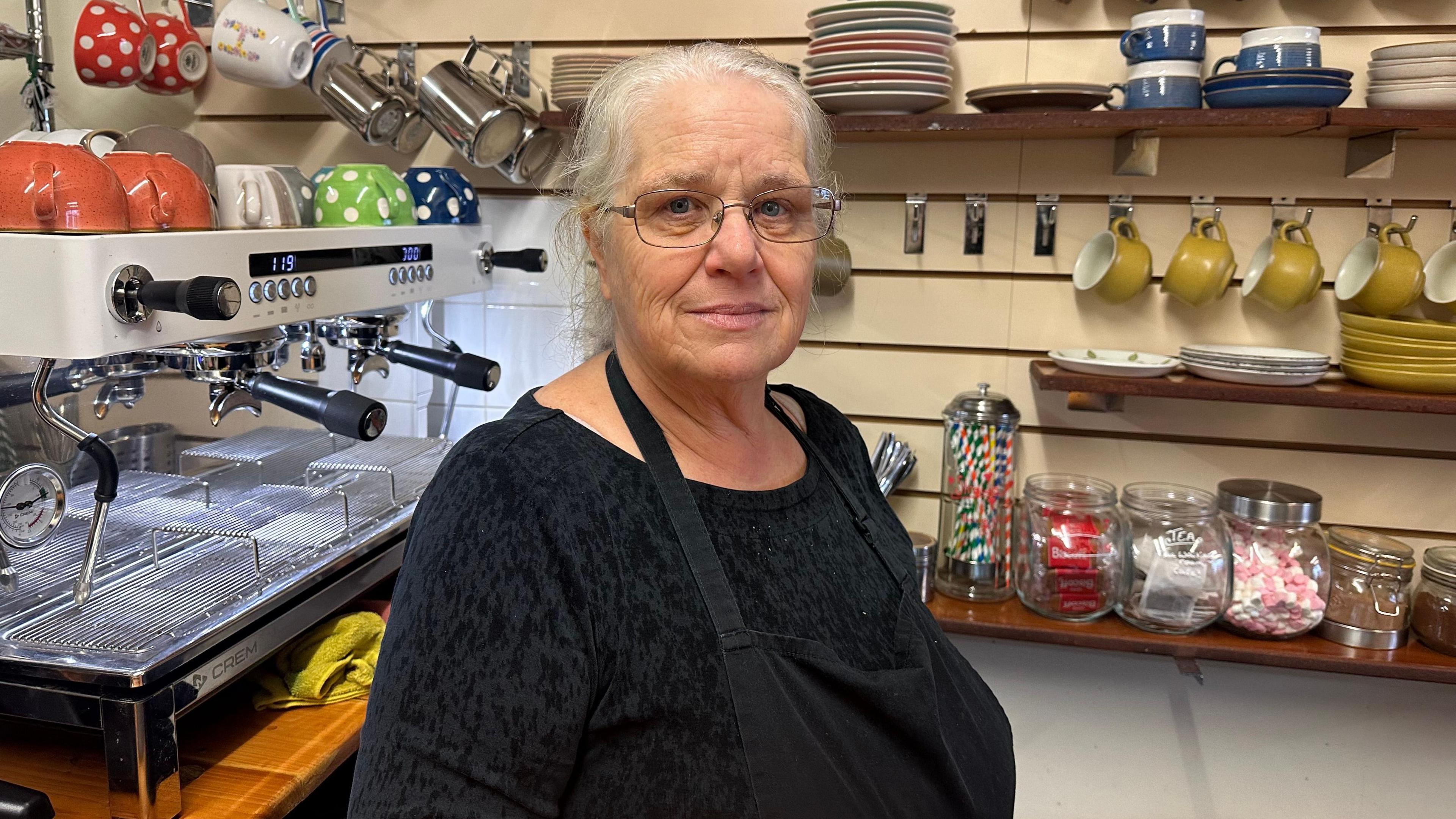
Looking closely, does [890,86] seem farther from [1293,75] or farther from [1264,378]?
[1264,378]

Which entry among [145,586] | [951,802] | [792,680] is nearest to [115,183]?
[145,586]

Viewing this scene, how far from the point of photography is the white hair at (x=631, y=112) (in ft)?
3.33

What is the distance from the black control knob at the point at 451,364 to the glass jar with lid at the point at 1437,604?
165cm

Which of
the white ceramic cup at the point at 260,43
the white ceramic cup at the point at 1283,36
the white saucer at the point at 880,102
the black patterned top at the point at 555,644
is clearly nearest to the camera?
the black patterned top at the point at 555,644

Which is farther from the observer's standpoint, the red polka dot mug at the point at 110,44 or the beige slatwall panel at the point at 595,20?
the beige slatwall panel at the point at 595,20

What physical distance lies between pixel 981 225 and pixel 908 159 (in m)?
0.20

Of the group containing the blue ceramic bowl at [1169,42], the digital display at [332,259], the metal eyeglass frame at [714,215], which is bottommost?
the digital display at [332,259]

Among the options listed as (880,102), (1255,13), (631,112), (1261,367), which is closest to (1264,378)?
(1261,367)

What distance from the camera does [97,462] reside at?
3.73ft

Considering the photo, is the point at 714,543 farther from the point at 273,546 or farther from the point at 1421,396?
the point at 1421,396

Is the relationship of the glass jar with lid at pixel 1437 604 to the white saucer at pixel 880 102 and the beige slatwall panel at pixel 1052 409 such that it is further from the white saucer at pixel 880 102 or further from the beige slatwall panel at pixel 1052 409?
the white saucer at pixel 880 102

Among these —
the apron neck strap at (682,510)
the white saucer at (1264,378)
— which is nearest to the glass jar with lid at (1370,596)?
the white saucer at (1264,378)

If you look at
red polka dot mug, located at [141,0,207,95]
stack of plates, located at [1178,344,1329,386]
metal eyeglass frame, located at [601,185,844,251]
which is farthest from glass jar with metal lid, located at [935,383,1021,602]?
red polka dot mug, located at [141,0,207,95]

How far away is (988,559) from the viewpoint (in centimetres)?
191
